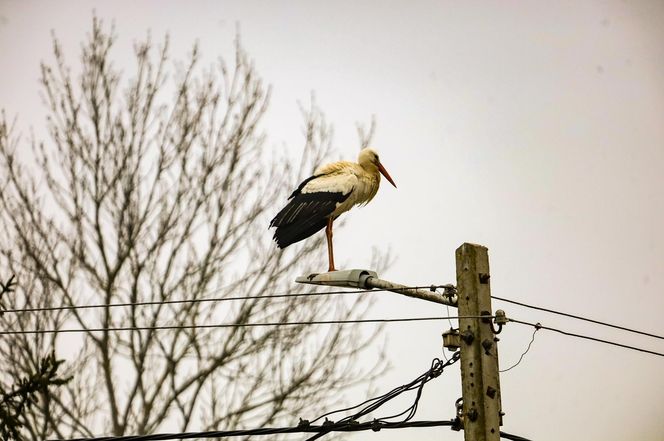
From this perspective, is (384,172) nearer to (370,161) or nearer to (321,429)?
(370,161)

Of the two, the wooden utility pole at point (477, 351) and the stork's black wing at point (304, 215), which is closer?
the wooden utility pole at point (477, 351)

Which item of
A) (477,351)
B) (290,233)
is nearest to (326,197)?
(290,233)

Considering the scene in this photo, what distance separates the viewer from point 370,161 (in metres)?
7.84

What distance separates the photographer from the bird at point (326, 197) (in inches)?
291

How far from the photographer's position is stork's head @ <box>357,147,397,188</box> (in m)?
7.81

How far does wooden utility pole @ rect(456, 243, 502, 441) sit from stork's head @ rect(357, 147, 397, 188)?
7.93 ft

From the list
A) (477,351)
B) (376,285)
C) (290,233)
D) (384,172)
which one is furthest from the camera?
(384,172)

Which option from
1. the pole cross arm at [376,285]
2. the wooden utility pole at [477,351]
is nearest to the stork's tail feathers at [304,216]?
the pole cross arm at [376,285]

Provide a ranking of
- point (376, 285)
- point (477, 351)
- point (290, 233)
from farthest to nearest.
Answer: point (290, 233) < point (376, 285) < point (477, 351)

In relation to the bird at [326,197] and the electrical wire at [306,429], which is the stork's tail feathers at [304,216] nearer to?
the bird at [326,197]

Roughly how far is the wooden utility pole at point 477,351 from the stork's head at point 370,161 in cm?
242

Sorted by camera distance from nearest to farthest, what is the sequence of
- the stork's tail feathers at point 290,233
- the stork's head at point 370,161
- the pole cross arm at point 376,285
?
the pole cross arm at point 376,285 < the stork's tail feathers at point 290,233 < the stork's head at point 370,161

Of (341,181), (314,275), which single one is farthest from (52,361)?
(341,181)

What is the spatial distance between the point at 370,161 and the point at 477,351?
2.89 m
